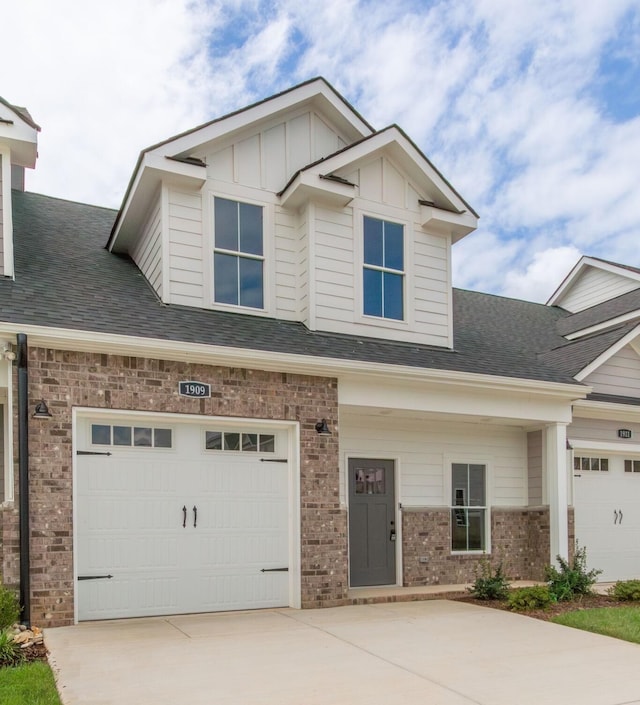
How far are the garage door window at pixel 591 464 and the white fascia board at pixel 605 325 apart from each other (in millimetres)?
3209

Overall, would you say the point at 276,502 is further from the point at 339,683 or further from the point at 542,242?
the point at 542,242

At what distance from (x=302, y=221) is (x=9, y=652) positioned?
6961 mm

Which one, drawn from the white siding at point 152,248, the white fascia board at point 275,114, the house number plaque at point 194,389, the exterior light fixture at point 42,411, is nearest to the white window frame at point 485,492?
the house number plaque at point 194,389

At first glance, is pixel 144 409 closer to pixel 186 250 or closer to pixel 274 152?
pixel 186 250

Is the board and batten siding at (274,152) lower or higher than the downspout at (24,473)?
higher

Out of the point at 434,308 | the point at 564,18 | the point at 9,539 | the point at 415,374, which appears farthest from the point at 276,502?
the point at 564,18

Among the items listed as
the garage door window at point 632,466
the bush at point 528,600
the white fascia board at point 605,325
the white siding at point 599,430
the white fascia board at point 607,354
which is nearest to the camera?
the bush at point 528,600

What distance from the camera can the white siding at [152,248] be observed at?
10.0m

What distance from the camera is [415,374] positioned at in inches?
391

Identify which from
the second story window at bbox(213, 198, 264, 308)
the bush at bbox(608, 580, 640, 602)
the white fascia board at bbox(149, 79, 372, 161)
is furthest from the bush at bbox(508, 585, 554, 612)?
the white fascia board at bbox(149, 79, 372, 161)

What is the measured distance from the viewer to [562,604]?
946 cm

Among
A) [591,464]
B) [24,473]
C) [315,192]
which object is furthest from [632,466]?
[24,473]

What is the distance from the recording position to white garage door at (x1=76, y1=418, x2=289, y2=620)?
806cm

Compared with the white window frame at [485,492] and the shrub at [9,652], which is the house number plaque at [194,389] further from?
the white window frame at [485,492]
